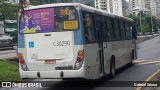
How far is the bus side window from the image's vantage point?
39.0 feet

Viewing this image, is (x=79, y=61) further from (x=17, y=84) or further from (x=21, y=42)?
(x=17, y=84)

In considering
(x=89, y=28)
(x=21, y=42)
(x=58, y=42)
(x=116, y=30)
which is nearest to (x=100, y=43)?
(x=89, y=28)

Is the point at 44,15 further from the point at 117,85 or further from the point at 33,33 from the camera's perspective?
the point at 117,85

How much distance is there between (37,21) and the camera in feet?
39.0

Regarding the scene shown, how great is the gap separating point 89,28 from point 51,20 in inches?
55.4

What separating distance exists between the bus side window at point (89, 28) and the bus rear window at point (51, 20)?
1.54 ft

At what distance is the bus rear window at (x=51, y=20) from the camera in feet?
38.1

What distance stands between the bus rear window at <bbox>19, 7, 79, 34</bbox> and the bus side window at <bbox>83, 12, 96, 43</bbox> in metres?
0.47

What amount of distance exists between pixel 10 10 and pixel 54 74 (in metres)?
9.58

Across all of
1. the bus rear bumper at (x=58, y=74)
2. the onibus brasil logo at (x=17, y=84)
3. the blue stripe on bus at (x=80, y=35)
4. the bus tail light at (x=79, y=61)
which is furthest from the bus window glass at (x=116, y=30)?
the bus rear bumper at (x=58, y=74)

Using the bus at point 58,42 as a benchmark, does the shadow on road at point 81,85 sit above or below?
below

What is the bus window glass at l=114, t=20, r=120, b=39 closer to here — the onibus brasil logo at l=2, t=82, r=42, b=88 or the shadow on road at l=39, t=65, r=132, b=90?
the shadow on road at l=39, t=65, r=132, b=90

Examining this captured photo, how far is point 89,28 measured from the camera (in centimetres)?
1230

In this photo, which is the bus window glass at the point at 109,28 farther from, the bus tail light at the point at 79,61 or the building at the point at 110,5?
the building at the point at 110,5
